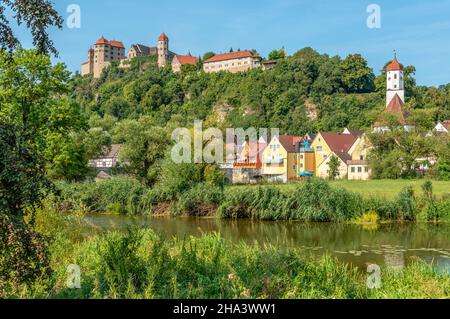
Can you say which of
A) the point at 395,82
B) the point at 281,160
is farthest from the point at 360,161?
the point at 395,82

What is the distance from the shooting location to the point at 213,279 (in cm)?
972

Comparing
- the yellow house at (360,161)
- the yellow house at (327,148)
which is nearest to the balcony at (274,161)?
the yellow house at (327,148)

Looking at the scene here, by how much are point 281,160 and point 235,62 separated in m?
74.6

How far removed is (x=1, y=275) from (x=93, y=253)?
14.7ft

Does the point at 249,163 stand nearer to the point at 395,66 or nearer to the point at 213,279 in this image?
the point at 395,66

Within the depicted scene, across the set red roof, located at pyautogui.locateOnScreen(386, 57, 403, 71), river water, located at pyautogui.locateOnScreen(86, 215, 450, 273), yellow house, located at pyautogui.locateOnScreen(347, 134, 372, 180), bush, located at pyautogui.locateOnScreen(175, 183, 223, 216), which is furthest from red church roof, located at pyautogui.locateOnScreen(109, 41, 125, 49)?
river water, located at pyautogui.locateOnScreen(86, 215, 450, 273)

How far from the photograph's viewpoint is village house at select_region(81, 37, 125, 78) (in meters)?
154

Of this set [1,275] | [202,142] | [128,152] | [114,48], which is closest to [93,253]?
[1,275]

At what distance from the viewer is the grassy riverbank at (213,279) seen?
28.7 feet

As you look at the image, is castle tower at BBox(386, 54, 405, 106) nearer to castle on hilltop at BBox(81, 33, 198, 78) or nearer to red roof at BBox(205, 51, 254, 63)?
red roof at BBox(205, 51, 254, 63)

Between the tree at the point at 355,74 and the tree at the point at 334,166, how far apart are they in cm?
4851

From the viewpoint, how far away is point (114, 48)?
159375 millimetres

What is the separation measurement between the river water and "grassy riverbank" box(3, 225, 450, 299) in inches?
186

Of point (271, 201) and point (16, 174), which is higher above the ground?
point (16, 174)
